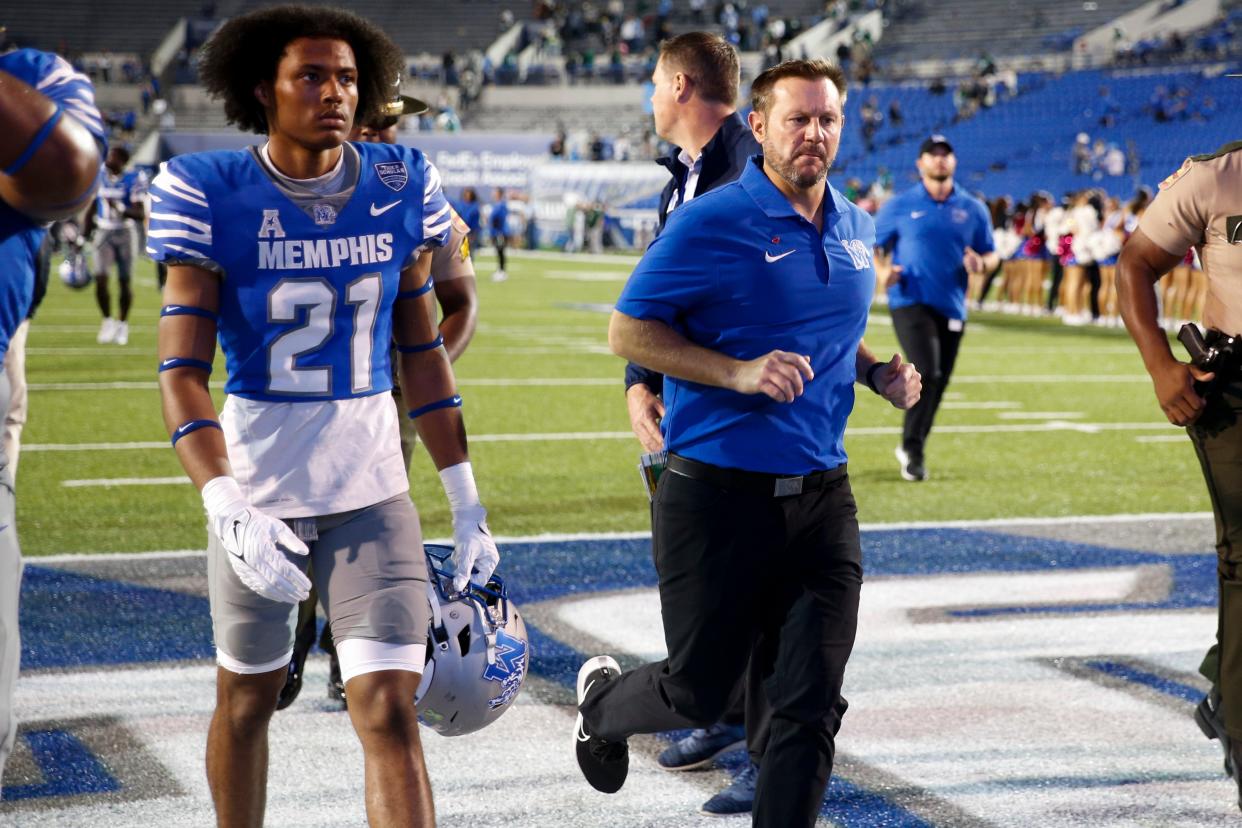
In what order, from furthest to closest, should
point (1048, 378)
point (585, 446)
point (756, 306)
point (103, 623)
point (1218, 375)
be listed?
point (1048, 378) → point (585, 446) → point (103, 623) → point (1218, 375) → point (756, 306)

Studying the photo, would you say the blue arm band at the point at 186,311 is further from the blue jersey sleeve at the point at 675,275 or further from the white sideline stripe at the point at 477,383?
the white sideline stripe at the point at 477,383

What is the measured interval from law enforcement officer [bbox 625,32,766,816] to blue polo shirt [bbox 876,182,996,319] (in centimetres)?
536

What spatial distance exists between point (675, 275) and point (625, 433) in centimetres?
826

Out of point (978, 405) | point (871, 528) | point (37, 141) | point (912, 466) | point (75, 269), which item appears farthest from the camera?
point (75, 269)

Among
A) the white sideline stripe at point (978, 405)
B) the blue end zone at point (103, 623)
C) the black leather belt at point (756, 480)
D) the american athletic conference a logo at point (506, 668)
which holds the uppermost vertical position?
the black leather belt at point (756, 480)

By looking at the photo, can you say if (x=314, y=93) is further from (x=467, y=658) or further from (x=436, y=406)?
(x=467, y=658)

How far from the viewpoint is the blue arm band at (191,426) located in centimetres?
332

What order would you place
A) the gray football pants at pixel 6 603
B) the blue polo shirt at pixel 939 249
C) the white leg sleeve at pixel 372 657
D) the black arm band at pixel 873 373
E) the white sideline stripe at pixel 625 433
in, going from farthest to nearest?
1. the white sideline stripe at pixel 625 433
2. the blue polo shirt at pixel 939 249
3. the black arm band at pixel 873 373
4. the white leg sleeve at pixel 372 657
5. the gray football pants at pixel 6 603

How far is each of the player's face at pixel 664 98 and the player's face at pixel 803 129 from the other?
3.71 feet

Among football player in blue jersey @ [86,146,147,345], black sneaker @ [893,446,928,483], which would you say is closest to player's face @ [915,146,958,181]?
black sneaker @ [893,446,928,483]

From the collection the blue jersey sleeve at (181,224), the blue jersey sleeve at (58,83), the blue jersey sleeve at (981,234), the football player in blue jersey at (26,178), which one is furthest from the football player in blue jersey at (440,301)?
the blue jersey sleeve at (981,234)

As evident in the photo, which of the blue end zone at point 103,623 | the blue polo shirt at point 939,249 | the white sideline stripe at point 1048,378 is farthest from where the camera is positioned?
the white sideline stripe at point 1048,378

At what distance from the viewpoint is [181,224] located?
131 inches

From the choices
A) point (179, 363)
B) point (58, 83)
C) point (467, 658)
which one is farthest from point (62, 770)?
point (58, 83)
